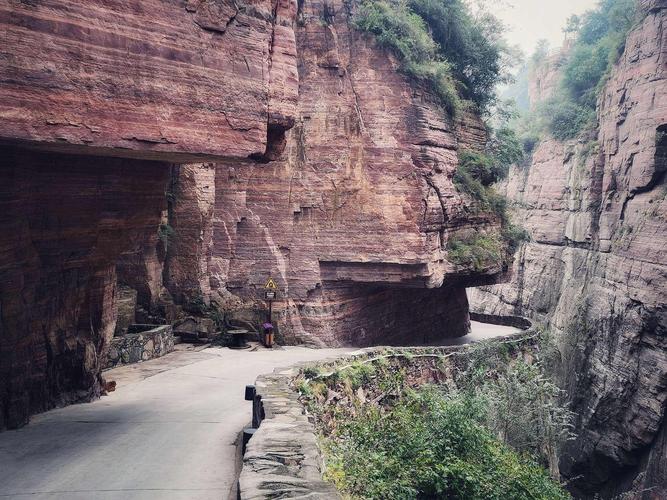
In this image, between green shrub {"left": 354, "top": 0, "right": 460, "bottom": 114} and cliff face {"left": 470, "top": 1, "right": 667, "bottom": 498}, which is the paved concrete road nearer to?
green shrub {"left": 354, "top": 0, "right": 460, "bottom": 114}

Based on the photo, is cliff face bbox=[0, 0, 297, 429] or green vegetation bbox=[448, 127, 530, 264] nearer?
cliff face bbox=[0, 0, 297, 429]

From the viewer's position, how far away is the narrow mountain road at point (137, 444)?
26.5ft

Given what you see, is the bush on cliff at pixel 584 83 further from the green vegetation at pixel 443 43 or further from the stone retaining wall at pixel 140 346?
the stone retaining wall at pixel 140 346

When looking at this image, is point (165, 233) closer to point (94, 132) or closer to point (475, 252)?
point (475, 252)

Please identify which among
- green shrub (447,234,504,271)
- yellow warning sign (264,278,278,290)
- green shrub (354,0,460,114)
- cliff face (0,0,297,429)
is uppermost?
green shrub (354,0,460,114)

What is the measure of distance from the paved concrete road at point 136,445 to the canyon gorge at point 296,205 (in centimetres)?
91

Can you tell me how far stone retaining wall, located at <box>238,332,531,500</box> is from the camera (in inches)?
247

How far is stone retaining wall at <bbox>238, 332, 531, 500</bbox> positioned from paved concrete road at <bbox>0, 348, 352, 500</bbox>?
0.78m

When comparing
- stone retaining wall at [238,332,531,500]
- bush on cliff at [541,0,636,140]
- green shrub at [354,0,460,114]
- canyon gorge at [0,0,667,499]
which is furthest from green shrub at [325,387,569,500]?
bush on cliff at [541,0,636,140]

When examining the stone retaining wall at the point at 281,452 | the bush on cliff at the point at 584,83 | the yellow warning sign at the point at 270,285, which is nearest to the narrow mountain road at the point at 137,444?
the stone retaining wall at the point at 281,452

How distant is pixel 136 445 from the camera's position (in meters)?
9.88

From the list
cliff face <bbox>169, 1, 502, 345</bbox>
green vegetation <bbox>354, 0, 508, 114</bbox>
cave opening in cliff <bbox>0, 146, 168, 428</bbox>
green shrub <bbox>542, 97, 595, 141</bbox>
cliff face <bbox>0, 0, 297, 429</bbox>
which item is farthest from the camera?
green shrub <bbox>542, 97, 595, 141</bbox>

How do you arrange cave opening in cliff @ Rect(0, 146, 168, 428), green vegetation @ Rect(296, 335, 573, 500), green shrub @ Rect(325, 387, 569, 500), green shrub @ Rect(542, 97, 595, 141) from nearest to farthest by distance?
1. green shrub @ Rect(325, 387, 569, 500)
2. green vegetation @ Rect(296, 335, 573, 500)
3. cave opening in cliff @ Rect(0, 146, 168, 428)
4. green shrub @ Rect(542, 97, 595, 141)

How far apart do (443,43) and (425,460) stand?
1903 cm
